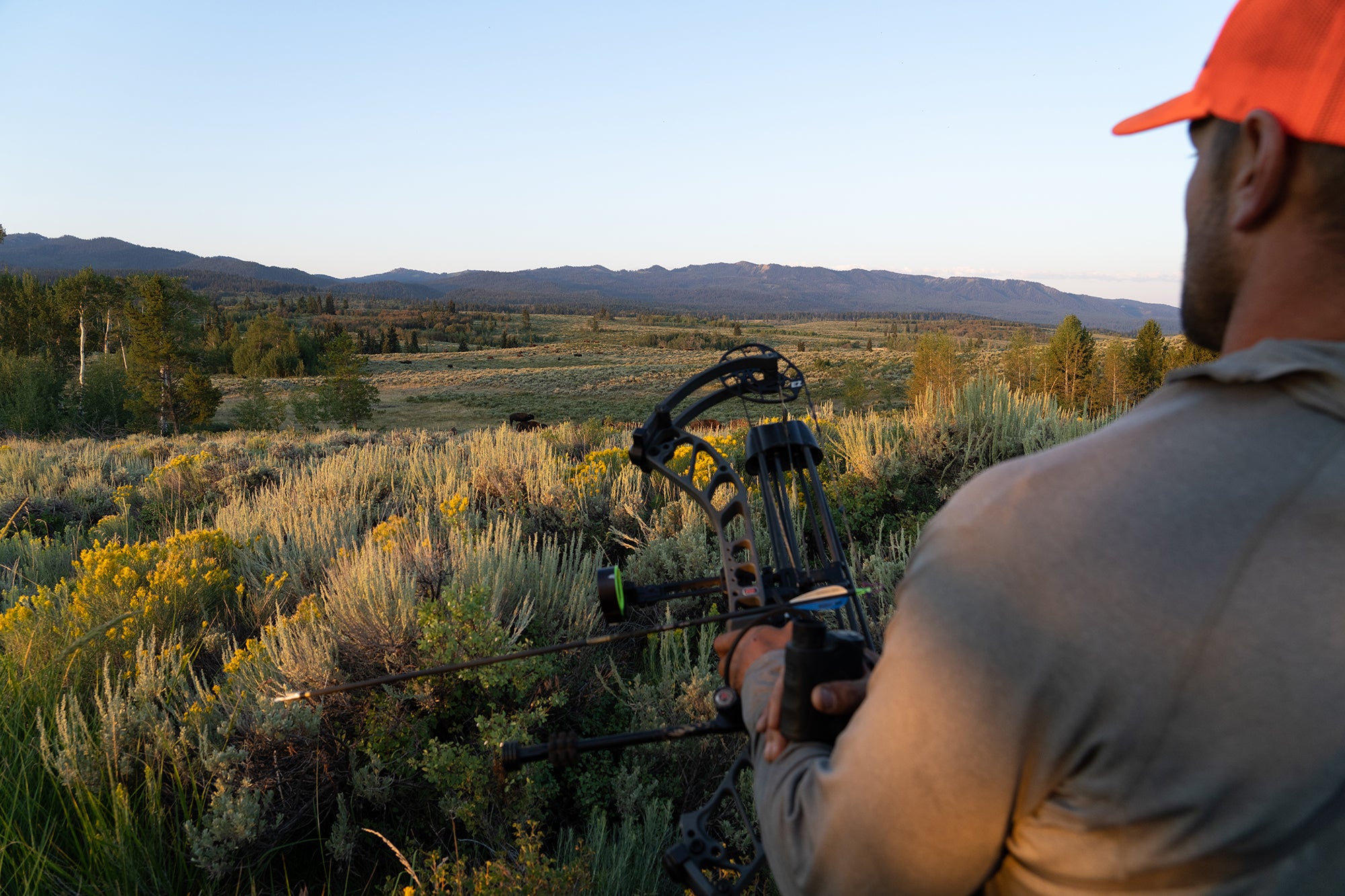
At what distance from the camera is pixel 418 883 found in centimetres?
228

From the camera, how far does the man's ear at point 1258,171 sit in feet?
2.97

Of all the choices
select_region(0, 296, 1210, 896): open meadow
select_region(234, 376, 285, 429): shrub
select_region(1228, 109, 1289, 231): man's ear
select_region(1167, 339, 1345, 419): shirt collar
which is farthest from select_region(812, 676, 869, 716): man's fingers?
select_region(234, 376, 285, 429): shrub

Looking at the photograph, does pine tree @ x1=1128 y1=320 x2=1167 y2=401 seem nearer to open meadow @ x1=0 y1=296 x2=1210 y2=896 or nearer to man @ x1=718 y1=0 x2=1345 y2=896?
open meadow @ x1=0 y1=296 x2=1210 y2=896

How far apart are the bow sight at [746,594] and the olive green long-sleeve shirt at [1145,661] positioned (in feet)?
0.76

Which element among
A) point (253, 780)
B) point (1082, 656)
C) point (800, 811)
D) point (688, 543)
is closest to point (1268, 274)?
point (1082, 656)

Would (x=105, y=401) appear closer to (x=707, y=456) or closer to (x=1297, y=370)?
(x=707, y=456)

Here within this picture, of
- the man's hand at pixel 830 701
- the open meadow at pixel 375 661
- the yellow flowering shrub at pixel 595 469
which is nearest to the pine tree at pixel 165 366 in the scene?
the open meadow at pixel 375 661

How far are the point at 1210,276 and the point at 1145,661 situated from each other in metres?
0.56

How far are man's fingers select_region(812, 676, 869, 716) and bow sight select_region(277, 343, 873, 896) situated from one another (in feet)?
0.05

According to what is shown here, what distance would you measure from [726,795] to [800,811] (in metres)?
2.28

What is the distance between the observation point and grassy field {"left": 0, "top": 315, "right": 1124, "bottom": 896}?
105 inches

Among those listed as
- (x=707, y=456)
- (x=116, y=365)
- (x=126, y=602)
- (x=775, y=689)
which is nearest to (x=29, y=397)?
(x=116, y=365)

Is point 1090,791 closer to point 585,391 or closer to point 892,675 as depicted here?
point 892,675

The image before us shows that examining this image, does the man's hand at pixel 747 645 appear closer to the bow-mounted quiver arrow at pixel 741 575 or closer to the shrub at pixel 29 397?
the bow-mounted quiver arrow at pixel 741 575
